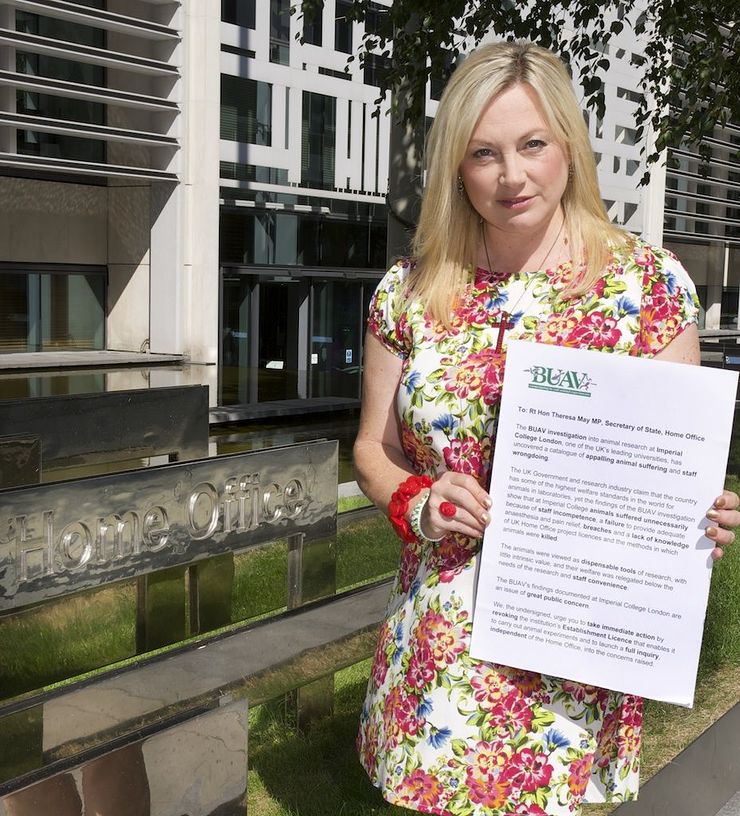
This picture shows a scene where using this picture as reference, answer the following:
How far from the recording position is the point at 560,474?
1842 millimetres

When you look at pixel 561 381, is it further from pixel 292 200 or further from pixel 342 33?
pixel 342 33

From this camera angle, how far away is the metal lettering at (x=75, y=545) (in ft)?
9.87

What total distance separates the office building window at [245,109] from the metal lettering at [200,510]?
620 inches

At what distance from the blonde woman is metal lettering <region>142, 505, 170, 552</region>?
1.30 metres

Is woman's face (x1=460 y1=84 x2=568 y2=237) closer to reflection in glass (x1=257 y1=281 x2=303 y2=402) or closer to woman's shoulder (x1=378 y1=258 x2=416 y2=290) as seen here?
woman's shoulder (x1=378 y1=258 x2=416 y2=290)

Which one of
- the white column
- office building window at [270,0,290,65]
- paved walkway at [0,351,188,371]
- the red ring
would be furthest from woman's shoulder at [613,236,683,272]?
office building window at [270,0,290,65]

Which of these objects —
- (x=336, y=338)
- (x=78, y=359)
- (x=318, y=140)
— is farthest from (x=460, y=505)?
(x=336, y=338)

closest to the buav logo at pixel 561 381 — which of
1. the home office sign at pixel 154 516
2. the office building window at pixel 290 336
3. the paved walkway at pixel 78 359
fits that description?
the home office sign at pixel 154 516

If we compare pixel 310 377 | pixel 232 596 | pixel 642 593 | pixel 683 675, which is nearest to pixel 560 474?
pixel 642 593

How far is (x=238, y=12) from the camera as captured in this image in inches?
711

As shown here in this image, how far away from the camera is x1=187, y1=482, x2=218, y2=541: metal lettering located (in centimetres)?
335

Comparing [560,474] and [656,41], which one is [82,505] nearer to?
[560,474]

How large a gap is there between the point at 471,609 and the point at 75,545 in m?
1.45

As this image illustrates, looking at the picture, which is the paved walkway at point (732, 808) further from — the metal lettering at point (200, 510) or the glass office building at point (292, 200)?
the glass office building at point (292, 200)
